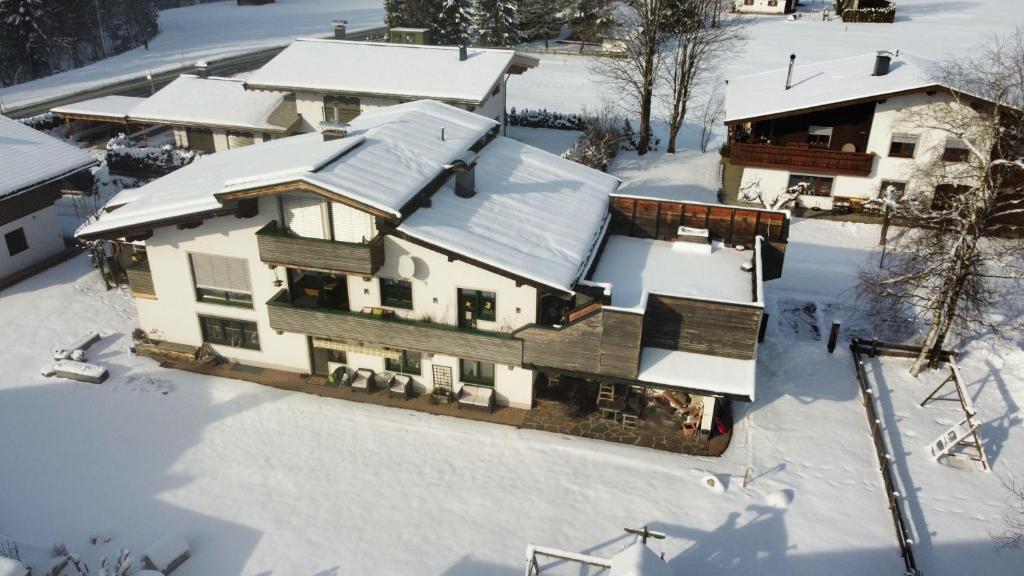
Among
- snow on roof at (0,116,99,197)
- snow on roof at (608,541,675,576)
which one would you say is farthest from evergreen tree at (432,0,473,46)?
snow on roof at (608,541,675,576)

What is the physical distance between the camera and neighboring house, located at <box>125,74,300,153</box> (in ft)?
135

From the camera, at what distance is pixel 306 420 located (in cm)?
2212

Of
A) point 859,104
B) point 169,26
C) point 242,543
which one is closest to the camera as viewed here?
point 242,543

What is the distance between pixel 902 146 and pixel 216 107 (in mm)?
38810

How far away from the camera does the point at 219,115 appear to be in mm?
42406

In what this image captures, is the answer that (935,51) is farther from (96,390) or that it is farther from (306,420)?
(96,390)

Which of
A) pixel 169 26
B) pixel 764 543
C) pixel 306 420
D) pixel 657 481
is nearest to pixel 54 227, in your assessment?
pixel 306 420

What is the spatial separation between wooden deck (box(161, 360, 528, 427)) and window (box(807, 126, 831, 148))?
23.4 meters

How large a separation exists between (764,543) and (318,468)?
12.4 metres

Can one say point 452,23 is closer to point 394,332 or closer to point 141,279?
point 141,279

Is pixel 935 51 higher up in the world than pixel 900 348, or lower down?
higher up

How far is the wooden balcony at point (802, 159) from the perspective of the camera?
35.0m

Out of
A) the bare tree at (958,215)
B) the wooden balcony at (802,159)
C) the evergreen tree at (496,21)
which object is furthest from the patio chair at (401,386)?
the evergreen tree at (496,21)

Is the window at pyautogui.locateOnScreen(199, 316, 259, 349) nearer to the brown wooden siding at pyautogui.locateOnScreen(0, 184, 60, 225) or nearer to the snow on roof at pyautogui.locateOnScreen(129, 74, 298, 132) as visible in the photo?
the brown wooden siding at pyautogui.locateOnScreen(0, 184, 60, 225)
